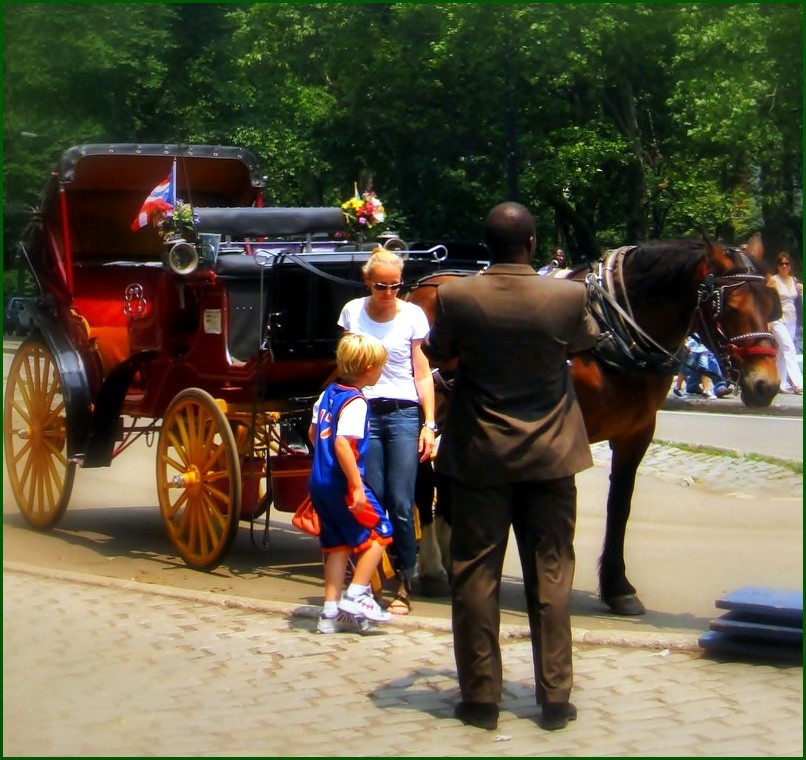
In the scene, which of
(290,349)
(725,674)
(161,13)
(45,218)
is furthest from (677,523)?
(161,13)

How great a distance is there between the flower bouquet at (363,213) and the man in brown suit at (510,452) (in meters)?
3.40

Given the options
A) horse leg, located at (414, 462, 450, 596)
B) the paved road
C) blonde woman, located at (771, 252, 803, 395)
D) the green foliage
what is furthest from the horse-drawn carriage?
the green foliage

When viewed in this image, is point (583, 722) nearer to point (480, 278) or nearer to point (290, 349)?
point (480, 278)

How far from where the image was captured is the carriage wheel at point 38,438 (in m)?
9.77

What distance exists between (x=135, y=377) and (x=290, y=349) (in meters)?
2.04

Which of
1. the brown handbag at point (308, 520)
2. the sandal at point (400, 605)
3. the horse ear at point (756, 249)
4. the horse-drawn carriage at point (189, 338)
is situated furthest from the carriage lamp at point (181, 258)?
the horse ear at point (756, 249)

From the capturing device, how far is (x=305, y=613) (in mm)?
6965

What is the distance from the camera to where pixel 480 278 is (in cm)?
526

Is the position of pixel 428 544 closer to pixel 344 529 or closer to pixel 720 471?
pixel 344 529

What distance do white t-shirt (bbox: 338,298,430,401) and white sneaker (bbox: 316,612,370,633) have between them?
1126 mm

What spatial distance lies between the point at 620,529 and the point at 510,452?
2.44m

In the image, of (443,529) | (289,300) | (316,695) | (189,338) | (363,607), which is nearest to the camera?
(316,695)

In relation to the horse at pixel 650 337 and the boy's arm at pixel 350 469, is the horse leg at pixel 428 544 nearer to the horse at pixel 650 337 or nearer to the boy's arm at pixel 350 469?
the horse at pixel 650 337

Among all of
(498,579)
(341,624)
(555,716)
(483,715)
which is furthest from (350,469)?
(555,716)
